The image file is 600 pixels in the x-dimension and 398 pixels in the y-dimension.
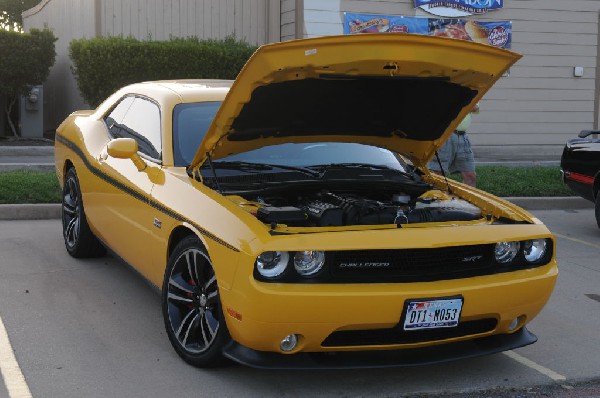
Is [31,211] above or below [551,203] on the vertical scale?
above

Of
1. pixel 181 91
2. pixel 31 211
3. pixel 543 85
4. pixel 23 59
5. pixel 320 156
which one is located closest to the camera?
pixel 320 156

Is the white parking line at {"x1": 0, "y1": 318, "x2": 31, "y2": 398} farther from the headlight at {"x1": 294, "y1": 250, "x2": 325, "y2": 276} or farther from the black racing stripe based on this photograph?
the headlight at {"x1": 294, "y1": 250, "x2": 325, "y2": 276}

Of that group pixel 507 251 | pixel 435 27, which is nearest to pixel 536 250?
pixel 507 251

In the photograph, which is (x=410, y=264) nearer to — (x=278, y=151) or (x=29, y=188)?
(x=278, y=151)

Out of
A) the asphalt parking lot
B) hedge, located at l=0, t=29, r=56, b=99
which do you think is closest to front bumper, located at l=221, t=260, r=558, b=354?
the asphalt parking lot

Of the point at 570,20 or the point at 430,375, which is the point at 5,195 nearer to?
the point at 430,375

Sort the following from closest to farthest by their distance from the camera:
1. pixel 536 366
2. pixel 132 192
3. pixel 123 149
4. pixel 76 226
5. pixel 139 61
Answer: pixel 536 366
pixel 123 149
pixel 132 192
pixel 76 226
pixel 139 61

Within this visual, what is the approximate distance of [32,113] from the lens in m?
16.4

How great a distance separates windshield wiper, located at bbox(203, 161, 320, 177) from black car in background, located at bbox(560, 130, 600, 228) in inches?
190

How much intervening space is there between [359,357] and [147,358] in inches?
49.6

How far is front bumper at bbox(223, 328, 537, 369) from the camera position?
422 cm

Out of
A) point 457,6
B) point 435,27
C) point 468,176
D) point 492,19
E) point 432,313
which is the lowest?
point 432,313

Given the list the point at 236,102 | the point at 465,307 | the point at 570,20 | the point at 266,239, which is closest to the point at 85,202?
the point at 236,102

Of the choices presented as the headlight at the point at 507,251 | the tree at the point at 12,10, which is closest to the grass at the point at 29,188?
the headlight at the point at 507,251
